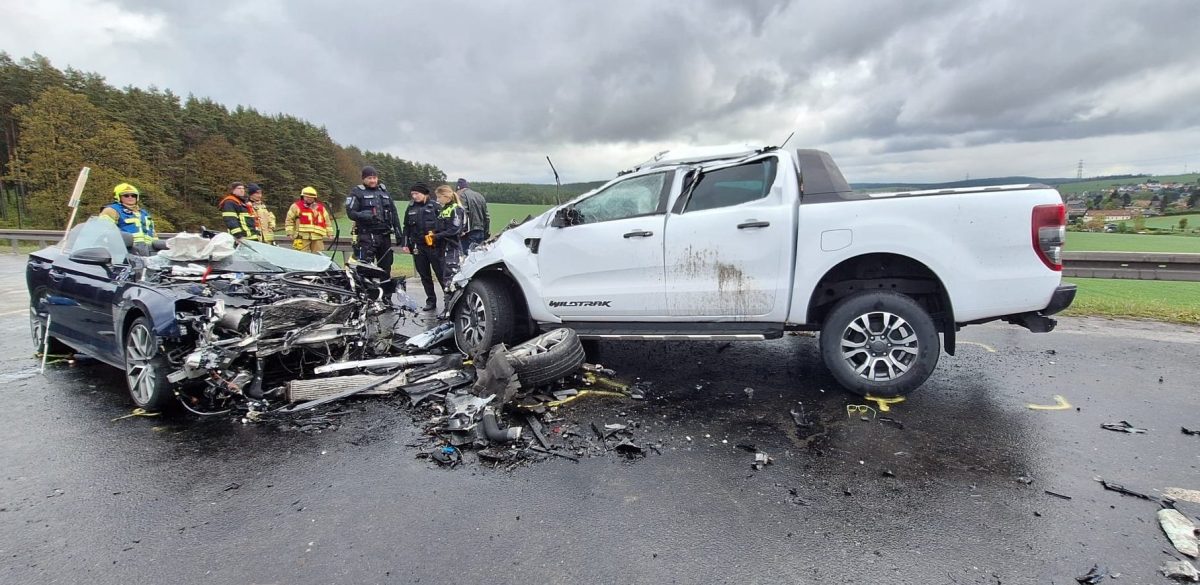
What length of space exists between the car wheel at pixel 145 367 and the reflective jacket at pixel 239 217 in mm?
4445

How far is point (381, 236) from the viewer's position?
876cm

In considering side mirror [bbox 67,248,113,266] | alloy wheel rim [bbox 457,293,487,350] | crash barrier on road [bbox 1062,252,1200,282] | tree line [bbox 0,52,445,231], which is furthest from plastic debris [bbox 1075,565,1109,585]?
tree line [bbox 0,52,445,231]

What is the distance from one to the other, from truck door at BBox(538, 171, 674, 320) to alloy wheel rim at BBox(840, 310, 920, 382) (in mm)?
1459

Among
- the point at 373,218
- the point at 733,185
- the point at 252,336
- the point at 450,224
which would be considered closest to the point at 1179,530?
the point at 733,185

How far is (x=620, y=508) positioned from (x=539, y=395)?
1683mm

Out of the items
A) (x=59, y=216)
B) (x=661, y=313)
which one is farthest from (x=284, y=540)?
(x=59, y=216)

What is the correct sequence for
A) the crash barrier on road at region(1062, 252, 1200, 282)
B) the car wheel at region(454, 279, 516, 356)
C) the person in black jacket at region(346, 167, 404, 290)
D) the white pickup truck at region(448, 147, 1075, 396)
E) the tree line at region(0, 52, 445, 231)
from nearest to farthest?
the white pickup truck at region(448, 147, 1075, 396), the car wheel at region(454, 279, 516, 356), the crash barrier on road at region(1062, 252, 1200, 282), the person in black jacket at region(346, 167, 404, 290), the tree line at region(0, 52, 445, 231)

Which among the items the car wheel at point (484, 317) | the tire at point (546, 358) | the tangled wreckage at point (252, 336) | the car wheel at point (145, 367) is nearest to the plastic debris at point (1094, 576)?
the tangled wreckage at point (252, 336)

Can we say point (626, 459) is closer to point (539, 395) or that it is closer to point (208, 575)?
point (539, 395)

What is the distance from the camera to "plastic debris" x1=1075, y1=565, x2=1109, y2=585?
2.09 metres

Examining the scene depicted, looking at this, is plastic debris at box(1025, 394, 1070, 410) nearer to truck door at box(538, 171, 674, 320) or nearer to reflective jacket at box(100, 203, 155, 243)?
truck door at box(538, 171, 674, 320)

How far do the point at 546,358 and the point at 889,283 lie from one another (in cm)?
267

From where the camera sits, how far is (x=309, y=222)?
916cm

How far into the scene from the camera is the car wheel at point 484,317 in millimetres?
5219
